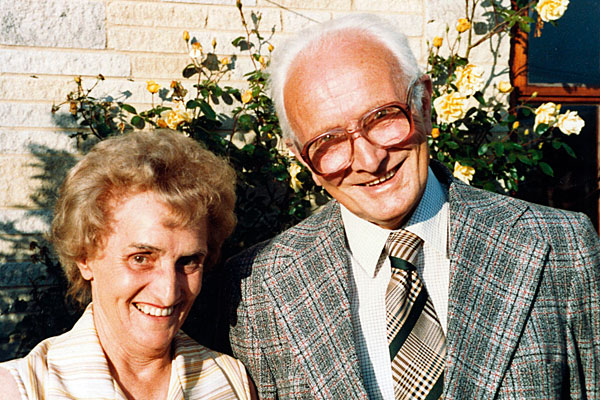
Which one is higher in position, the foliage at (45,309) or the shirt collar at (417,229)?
the shirt collar at (417,229)

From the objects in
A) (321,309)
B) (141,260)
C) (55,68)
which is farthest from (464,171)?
(55,68)

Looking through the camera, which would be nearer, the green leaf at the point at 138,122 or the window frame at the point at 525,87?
the green leaf at the point at 138,122

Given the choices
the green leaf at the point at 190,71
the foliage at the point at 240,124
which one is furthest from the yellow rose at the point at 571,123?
the green leaf at the point at 190,71

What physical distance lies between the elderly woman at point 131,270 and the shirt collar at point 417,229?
500mm

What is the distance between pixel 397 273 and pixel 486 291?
281 mm

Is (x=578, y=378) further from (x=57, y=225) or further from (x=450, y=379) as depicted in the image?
(x=57, y=225)

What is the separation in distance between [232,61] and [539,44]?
67.8 inches

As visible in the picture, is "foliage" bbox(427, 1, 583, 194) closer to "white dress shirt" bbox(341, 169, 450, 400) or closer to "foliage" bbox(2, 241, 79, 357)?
"white dress shirt" bbox(341, 169, 450, 400)

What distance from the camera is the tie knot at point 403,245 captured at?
1922mm

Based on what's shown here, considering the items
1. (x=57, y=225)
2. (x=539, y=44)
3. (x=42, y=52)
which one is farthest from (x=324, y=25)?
(x=539, y=44)

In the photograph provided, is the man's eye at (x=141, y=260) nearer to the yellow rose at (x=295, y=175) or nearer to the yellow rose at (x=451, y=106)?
the yellow rose at (x=295, y=175)

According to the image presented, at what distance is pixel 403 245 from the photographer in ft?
6.35

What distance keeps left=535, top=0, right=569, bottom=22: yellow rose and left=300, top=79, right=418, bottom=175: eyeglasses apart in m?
1.44

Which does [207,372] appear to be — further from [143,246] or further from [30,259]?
[30,259]
